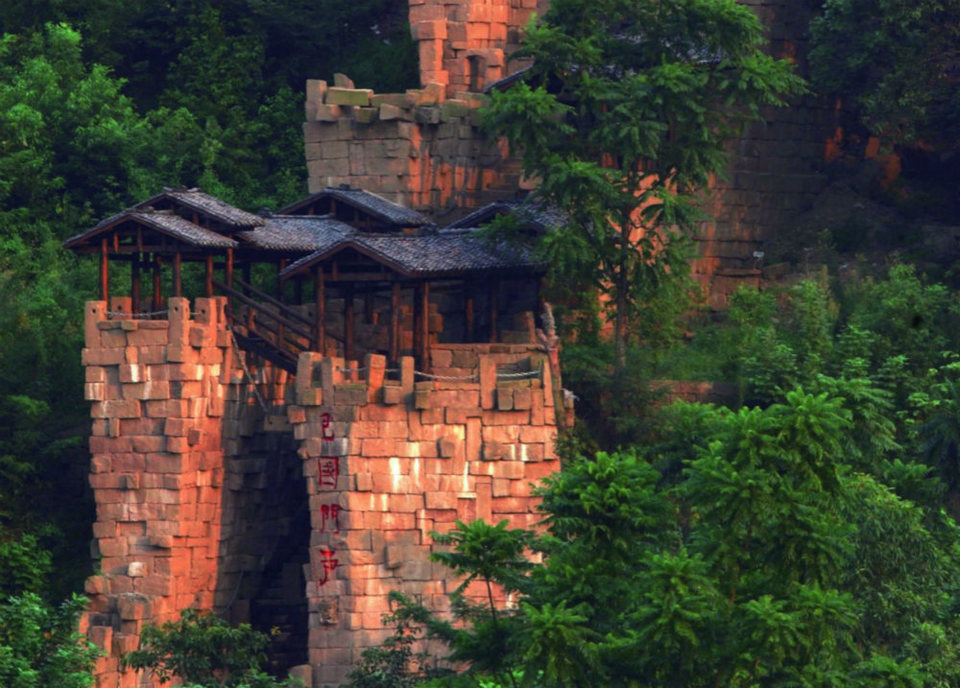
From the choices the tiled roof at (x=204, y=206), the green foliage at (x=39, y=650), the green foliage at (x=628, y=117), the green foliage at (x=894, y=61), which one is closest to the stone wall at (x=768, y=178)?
the green foliage at (x=894, y=61)

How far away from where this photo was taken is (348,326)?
56.6 metres

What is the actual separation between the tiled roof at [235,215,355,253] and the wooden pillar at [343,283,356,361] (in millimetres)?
962

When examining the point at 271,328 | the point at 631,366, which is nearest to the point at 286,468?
the point at 271,328

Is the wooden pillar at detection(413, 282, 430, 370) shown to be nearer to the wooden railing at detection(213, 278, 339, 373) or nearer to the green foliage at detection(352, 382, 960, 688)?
the wooden railing at detection(213, 278, 339, 373)

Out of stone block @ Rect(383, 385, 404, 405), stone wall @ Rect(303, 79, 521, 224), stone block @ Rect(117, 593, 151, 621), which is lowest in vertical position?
stone block @ Rect(117, 593, 151, 621)

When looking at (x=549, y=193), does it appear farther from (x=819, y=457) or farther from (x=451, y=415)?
(x=819, y=457)

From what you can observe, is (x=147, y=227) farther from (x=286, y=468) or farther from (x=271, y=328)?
(x=286, y=468)

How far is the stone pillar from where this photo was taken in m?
55.0

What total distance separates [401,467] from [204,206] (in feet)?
19.2

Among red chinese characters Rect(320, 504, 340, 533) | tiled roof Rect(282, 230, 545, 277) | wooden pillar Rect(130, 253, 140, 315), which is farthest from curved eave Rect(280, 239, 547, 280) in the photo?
red chinese characters Rect(320, 504, 340, 533)

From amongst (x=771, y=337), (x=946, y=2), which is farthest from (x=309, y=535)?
(x=946, y=2)

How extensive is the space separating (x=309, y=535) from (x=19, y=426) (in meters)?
5.74

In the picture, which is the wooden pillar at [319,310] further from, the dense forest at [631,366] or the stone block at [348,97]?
the stone block at [348,97]

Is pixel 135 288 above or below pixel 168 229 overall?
below
